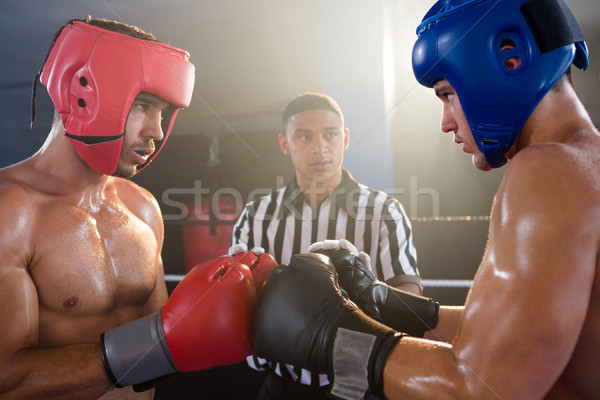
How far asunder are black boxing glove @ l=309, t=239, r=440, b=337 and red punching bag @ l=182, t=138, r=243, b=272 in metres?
3.08

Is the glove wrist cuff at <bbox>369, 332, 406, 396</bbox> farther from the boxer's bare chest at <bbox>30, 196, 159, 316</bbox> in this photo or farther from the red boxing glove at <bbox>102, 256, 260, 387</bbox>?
the boxer's bare chest at <bbox>30, 196, 159, 316</bbox>

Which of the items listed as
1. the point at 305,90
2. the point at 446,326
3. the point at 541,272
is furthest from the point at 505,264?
the point at 305,90

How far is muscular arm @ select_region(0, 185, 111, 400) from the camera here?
3.86 feet

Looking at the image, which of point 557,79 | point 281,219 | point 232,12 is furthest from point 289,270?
point 232,12

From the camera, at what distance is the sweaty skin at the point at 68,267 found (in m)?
1.20

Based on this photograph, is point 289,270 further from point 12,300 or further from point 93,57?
point 93,57

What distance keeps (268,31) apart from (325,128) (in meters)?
3.07

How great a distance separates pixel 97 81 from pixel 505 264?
132 centimetres

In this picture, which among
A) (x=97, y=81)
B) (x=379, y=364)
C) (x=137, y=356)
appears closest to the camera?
(x=379, y=364)

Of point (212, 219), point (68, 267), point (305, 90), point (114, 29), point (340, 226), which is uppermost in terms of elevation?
point (305, 90)

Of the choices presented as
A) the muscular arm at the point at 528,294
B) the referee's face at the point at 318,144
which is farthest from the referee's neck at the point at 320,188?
the muscular arm at the point at 528,294

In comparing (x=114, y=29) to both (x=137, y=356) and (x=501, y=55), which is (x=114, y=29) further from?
(x=501, y=55)

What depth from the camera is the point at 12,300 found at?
3.89 ft

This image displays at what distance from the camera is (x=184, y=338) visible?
3.85 feet
